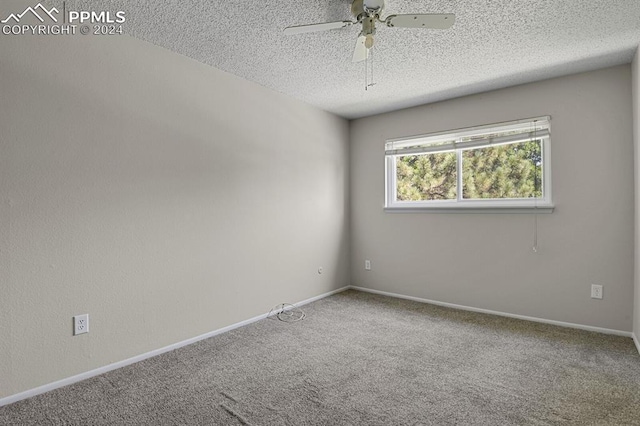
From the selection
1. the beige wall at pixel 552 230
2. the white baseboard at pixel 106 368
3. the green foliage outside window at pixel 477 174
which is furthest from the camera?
the green foliage outside window at pixel 477 174

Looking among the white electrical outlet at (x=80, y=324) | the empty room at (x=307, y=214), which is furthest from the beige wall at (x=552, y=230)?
the white electrical outlet at (x=80, y=324)

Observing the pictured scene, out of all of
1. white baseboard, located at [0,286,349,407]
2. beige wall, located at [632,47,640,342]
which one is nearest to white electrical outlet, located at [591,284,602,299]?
beige wall, located at [632,47,640,342]

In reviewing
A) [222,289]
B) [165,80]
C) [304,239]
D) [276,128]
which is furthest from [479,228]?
[165,80]

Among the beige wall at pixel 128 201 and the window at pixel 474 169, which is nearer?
the beige wall at pixel 128 201

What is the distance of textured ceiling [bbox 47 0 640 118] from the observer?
195 cm

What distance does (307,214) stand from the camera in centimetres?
372

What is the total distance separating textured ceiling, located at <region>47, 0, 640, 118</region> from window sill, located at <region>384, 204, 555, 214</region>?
1.18 metres

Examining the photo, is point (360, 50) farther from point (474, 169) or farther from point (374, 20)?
point (474, 169)

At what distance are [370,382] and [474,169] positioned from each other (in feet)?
8.26

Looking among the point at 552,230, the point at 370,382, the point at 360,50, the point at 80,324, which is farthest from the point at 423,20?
the point at 80,324

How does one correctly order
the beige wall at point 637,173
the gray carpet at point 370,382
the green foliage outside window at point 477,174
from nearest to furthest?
the gray carpet at point 370,382 → the beige wall at point 637,173 → the green foliage outside window at point 477,174

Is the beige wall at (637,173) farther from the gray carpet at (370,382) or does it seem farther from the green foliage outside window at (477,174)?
the green foliage outside window at (477,174)

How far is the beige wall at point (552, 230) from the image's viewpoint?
2691 millimetres

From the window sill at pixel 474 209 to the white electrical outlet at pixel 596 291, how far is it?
2.35 feet
